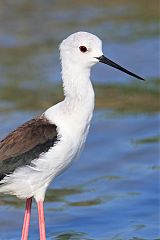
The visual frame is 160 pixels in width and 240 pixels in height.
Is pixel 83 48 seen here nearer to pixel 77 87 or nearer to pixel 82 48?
pixel 82 48

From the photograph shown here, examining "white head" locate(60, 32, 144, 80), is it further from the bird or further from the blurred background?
the blurred background

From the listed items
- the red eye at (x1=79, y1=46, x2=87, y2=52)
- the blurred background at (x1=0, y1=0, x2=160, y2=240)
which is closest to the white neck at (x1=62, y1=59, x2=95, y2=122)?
the red eye at (x1=79, y1=46, x2=87, y2=52)

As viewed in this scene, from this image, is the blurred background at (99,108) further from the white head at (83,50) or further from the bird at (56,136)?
the white head at (83,50)

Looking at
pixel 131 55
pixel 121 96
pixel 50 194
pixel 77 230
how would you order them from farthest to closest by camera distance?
pixel 131 55, pixel 121 96, pixel 50 194, pixel 77 230

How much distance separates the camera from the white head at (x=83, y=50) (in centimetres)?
812

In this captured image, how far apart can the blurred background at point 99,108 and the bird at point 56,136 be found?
1188 millimetres

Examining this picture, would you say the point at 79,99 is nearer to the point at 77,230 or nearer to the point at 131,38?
the point at 77,230


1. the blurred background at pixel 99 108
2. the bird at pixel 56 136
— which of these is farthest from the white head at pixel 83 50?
the blurred background at pixel 99 108

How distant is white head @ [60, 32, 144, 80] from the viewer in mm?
8125

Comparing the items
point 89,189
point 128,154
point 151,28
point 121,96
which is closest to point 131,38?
point 151,28

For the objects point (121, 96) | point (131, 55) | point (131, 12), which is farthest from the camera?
point (131, 12)

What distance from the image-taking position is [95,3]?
750 inches

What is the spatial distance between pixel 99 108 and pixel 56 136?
540 cm

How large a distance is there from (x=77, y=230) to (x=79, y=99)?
168 cm
